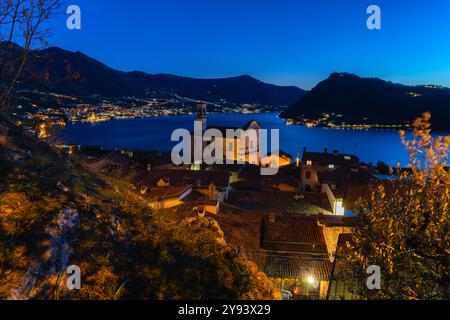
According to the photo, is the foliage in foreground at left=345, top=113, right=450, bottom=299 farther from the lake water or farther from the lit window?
the lake water

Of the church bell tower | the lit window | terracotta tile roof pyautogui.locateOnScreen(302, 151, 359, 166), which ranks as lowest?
the lit window

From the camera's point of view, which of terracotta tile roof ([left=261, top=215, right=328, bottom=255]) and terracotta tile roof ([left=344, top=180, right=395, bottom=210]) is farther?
terracotta tile roof ([left=344, top=180, right=395, bottom=210])

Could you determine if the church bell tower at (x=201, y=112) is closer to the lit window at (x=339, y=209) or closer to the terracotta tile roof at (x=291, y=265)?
the lit window at (x=339, y=209)

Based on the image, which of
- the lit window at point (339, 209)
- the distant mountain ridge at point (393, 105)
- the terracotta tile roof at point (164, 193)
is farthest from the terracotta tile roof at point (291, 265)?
the distant mountain ridge at point (393, 105)

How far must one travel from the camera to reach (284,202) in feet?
105

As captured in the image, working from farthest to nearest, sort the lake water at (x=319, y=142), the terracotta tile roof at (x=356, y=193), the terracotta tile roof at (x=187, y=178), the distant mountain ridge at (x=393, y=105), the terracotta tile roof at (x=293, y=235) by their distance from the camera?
the distant mountain ridge at (x=393, y=105)
the lake water at (x=319, y=142)
the terracotta tile roof at (x=187, y=178)
the terracotta tile roof at (x=356, y=193)
the terracotta tile roof at (x=293, y=235)

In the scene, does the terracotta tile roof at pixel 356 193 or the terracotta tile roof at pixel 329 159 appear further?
the terracotta tile roof at pixel 329 159

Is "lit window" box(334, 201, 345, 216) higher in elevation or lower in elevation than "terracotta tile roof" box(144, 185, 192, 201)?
lower

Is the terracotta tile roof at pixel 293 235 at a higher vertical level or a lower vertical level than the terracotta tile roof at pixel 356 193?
lower

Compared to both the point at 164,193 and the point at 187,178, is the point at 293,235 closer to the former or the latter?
the point at 164,193

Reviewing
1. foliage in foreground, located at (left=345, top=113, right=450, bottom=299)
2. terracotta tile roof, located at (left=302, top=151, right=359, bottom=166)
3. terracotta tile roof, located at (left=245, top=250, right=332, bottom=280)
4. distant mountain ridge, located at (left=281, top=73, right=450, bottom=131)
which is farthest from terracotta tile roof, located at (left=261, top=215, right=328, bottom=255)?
distant mountain ridge, located at (left=281, top=73, right=450, bottom=131)

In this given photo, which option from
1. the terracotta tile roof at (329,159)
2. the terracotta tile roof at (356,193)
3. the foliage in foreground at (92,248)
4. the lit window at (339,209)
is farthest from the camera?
the terracotta tile roof at (329,159)
